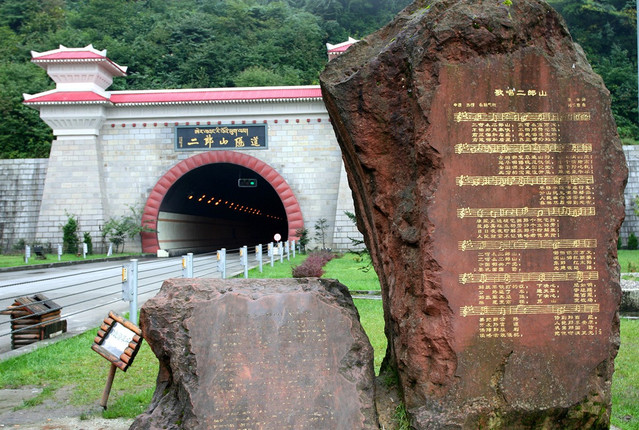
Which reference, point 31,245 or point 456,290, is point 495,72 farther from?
point 31,245

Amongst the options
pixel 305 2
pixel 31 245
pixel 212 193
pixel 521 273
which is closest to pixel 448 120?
pixel 521 273

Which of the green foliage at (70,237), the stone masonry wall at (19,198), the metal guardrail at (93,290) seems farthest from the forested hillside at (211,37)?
the metal guardrail at (93,290)

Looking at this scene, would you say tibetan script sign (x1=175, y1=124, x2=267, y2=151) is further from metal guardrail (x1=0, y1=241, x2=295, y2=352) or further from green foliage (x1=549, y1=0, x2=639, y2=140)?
green foliage (x1=549, y1=0, x2=639, y2=140)

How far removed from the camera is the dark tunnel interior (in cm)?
2348

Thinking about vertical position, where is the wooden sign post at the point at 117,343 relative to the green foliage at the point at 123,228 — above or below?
below

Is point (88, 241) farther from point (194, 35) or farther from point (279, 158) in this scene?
point (194, 35)

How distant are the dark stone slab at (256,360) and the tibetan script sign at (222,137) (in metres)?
18.4

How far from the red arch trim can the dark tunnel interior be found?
0.62 m

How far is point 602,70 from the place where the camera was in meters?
30.4

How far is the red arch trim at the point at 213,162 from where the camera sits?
71.8ft

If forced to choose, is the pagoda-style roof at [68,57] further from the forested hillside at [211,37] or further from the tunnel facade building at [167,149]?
the forested hillside at [211,37]

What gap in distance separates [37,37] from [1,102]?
11.3m

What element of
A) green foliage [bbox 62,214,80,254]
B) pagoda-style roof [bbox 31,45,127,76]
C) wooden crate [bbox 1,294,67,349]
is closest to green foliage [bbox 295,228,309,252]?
green foliage [bbox 62,214,80,254]

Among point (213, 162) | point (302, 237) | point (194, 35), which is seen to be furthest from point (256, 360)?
point (194, 35)
